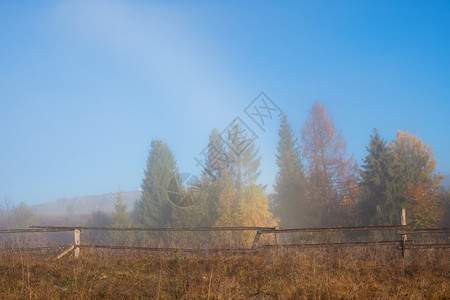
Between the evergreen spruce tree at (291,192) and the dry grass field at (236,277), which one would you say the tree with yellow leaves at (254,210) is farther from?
the dry grass field at (236,277)

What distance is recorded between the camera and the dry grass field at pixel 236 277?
6024mm

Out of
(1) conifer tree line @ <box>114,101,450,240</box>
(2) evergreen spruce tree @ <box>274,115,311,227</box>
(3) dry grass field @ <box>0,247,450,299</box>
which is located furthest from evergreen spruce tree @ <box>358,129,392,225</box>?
(3) dry grass field @ <box>0,247,450,299</box>

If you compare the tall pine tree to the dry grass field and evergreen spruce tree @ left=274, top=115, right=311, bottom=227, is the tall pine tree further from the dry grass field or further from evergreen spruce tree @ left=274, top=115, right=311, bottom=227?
the dry grass field

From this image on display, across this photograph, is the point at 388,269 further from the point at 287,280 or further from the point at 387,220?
the point at 387,220

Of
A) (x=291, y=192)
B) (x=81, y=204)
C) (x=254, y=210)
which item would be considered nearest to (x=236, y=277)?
(x=254, y=210)

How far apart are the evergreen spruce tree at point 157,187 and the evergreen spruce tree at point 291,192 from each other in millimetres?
18850

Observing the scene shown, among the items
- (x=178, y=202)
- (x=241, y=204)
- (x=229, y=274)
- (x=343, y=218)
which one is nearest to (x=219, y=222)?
(x=241, y=204)

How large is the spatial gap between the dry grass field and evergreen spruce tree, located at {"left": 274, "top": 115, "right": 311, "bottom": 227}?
37.1 m

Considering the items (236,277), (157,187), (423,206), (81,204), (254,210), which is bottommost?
(81,204)

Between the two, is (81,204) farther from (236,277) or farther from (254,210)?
(236,277)

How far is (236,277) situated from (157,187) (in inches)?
1875

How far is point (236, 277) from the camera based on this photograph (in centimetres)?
731

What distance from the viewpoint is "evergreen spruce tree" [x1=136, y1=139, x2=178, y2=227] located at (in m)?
51.1

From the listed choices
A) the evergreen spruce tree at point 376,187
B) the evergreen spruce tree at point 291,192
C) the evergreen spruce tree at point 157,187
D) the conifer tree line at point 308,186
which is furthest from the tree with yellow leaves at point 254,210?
the evergreen spruce tree at point 157,187
